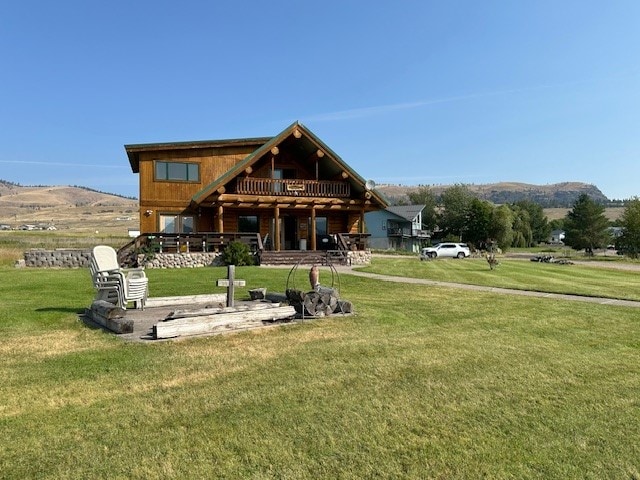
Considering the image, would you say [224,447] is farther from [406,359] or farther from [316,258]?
[316,258]

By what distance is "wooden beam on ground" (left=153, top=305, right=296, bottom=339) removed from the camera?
6.80 metres

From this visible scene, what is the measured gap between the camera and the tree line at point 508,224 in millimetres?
61969

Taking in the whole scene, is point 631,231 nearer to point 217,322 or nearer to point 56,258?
point 56,258

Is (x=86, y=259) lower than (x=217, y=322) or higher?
higher

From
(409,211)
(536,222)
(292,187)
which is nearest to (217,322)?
(292,187)

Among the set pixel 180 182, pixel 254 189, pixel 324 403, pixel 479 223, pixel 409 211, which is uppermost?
pixel 409 211

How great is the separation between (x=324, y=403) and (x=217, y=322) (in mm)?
3365

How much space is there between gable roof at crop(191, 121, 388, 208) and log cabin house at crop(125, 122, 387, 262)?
0.05m

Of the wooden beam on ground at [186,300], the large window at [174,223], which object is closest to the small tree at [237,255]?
the large window at [174,223]

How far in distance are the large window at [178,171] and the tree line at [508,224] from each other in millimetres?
39369

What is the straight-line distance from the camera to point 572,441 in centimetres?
377

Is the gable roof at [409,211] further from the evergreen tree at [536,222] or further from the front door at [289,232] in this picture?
the evergreen tree at [536,222]

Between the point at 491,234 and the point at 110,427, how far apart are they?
248 feet

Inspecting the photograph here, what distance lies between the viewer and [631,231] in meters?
60.5
